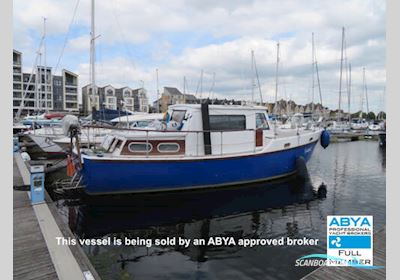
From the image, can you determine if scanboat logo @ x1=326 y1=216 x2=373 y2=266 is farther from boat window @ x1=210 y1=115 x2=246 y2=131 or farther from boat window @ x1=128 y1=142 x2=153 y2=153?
boat window @ x1=128 y1=142 x2=153 y2=153

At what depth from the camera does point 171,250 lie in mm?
6328

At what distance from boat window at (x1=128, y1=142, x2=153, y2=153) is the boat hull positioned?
0.58m

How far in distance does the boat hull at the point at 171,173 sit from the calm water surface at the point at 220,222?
14.2 inches

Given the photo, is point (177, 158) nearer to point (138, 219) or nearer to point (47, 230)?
point (138, 219)

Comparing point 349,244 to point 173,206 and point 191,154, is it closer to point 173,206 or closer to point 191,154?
point 173,206

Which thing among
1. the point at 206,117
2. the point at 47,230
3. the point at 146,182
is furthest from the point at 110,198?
the point at 206,117

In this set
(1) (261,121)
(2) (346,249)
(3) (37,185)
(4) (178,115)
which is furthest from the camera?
(1) (261,121)

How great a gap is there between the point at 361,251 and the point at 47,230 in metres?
6.05

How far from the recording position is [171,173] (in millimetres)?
9430

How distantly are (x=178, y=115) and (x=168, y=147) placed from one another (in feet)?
5.67

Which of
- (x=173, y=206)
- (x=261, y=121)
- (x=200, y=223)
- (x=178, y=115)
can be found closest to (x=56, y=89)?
(x=178, y=115)

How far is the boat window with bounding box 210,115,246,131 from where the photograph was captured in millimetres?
10484

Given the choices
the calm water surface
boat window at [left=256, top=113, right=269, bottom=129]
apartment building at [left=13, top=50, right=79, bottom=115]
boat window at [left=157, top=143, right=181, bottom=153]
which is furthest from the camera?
apartment building at [left=13, top=50, right=79, bottom=115]

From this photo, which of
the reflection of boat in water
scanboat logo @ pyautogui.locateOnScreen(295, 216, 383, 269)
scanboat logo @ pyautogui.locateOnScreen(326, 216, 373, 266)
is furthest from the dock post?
scanboat logo @ pyautogui.locateOnScreen(326, 216, 373, 266)
